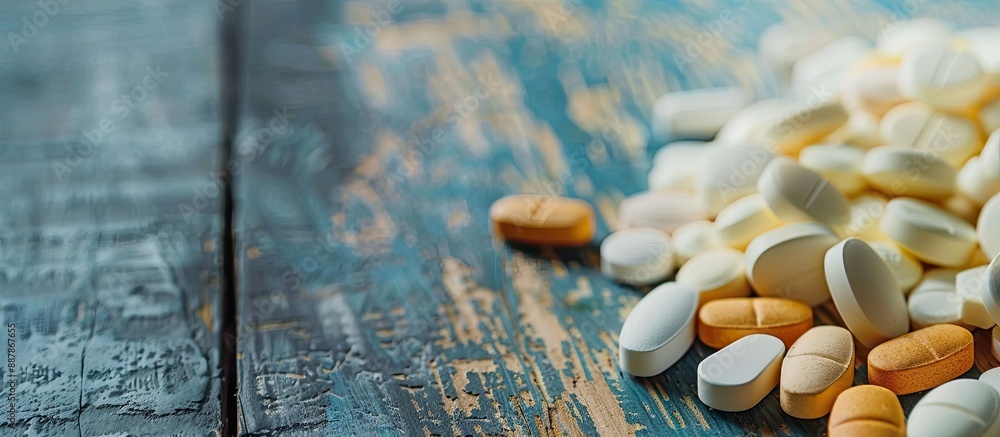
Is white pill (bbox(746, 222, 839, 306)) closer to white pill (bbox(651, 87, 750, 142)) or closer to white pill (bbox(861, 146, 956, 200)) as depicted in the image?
white pill (bbox(861, 146, 956, 200))

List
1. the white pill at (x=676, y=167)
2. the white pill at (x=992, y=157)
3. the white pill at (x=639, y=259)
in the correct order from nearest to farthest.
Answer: the white pill at (x=992, y=157)
the white pill at (x=639, y=259)
the white pill at (x=676, y=167)

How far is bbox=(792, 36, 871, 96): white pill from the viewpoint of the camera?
1220mm

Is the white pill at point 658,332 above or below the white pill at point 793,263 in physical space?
below

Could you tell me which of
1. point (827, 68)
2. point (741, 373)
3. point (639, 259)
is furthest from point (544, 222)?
point (827, 68)

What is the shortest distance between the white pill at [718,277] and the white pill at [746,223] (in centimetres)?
2

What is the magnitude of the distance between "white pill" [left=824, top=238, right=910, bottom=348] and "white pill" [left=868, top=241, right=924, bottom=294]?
0.05 m

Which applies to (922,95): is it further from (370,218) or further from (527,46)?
(527,46)

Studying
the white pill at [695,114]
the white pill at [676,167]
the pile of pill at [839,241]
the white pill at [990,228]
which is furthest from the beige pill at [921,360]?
the white pill at [695,114]

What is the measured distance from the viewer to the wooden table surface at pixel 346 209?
0.88 meters

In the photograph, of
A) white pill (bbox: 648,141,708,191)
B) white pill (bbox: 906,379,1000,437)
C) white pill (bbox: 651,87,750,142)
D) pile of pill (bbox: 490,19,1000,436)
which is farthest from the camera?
white pill (bbox: 651,87,750,142)

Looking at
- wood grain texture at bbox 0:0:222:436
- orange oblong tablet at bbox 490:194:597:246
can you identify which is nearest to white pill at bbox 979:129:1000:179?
orange oblong tablet at bbox 490:194:597:246

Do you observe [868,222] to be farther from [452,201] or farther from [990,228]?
[452,201]

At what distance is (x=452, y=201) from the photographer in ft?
4.07

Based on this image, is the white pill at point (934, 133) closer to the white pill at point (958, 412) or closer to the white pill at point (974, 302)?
the white pill at point (974, 302)
